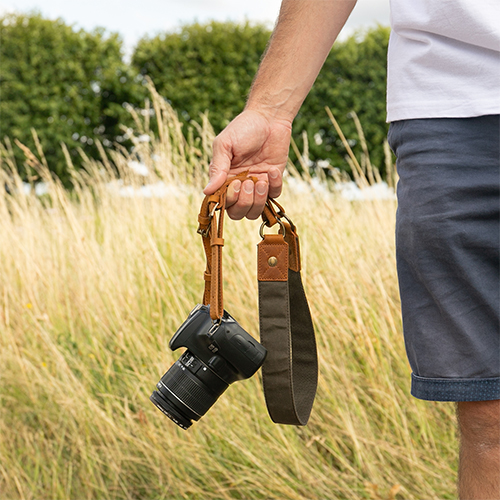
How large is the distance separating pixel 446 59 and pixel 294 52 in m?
0.38

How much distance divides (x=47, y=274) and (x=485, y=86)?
2.97m

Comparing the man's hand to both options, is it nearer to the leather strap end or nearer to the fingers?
the fingers

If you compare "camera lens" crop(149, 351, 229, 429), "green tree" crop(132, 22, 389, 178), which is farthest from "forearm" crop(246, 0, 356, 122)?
"green tree" crop(132, 22, 389, 178)

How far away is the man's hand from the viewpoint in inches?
49.9

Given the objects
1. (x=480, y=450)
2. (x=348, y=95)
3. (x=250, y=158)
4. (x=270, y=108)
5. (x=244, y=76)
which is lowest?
(x=348, y=95)

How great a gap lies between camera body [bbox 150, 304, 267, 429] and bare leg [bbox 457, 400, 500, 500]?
0.45 meters

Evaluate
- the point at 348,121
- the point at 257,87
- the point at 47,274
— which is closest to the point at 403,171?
the point at 257,87

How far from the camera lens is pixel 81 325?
3020 millimetres

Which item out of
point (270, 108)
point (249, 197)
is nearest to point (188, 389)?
point (249, 197)

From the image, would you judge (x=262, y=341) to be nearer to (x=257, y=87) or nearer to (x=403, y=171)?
(x=403, y=171)

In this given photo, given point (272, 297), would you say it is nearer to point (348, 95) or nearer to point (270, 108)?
point (270, 108)

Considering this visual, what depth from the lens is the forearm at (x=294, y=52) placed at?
1269mm

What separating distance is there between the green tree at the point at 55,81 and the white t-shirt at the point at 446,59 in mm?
7764

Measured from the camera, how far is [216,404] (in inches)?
85.0
